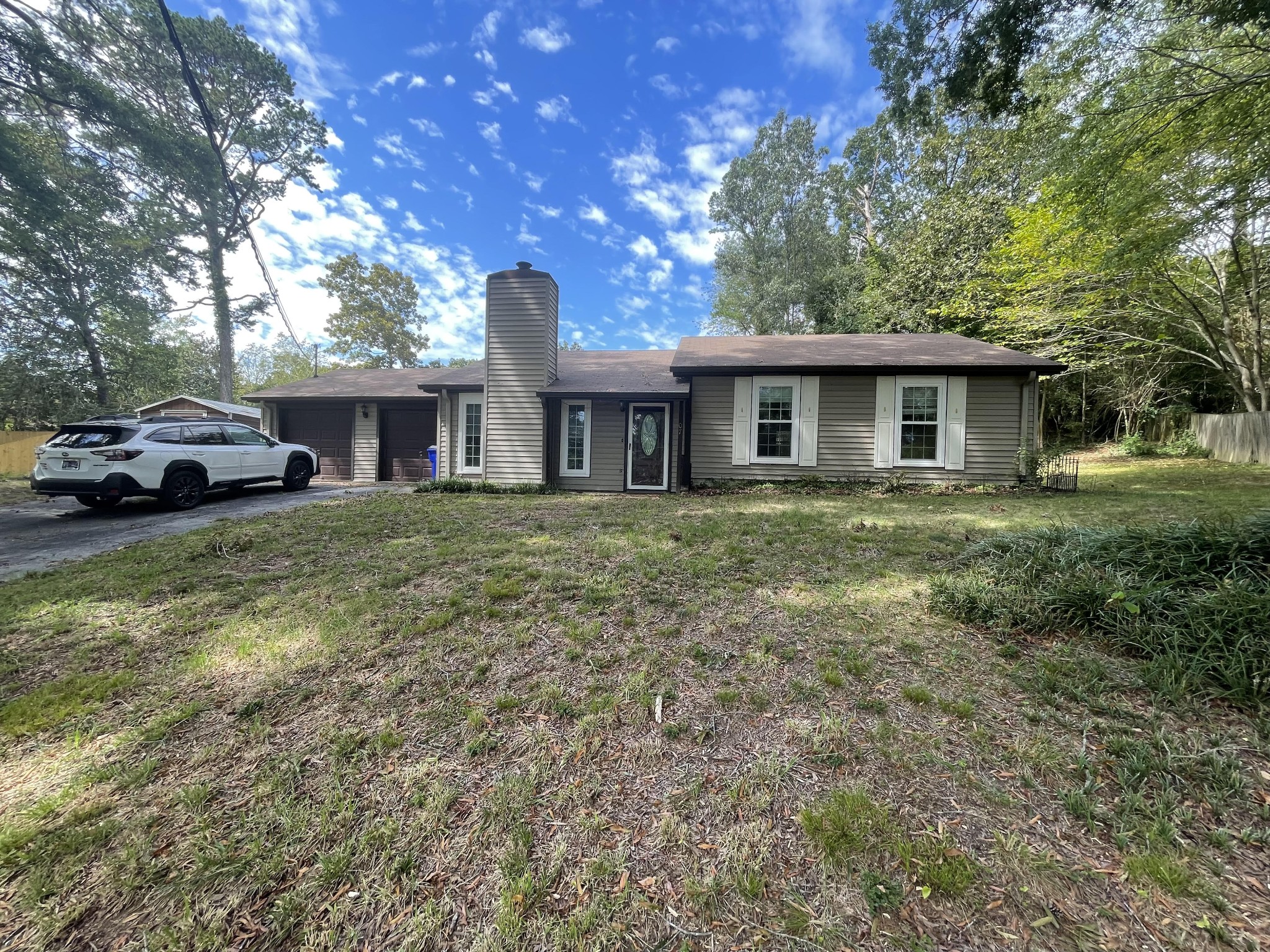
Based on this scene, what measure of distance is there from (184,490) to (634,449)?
778 centimetres

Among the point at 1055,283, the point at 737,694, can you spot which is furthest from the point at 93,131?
the point at 1055,283

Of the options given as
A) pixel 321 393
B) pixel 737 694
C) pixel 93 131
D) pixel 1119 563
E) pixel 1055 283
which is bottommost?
pixel 737 694

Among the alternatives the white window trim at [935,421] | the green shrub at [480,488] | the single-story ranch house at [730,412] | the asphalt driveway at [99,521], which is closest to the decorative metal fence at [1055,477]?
the single-story ranch house at [730,412]

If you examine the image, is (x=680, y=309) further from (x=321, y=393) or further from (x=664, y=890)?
(x=664, y=890)

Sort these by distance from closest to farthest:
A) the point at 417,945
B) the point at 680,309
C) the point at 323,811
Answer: the point at 417,945
the point at 323,811
the point at 680,309

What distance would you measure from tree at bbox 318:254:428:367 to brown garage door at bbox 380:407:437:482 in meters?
16.6

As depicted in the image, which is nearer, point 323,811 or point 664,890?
point 664,890

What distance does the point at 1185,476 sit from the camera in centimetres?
1041

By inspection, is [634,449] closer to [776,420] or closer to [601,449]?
[601,449]

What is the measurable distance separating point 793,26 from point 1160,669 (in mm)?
13110

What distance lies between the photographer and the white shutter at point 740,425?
9.92 metres

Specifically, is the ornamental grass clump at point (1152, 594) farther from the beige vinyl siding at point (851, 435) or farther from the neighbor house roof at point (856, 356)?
the neighbor house roof at point (856, 356)

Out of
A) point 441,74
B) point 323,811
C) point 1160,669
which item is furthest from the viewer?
point 441,74

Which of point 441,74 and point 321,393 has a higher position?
point 441,74
